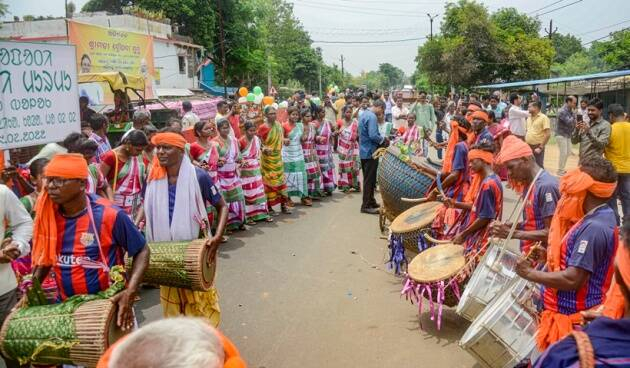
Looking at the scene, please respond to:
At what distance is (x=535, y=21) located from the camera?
42.3 metres

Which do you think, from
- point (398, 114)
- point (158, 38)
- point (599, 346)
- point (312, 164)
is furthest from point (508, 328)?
point (158, 38)

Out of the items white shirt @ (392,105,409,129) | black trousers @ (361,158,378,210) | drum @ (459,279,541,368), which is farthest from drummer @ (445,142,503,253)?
white shirt @ (392,105,409,129)

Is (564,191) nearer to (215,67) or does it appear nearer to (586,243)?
(586,243)

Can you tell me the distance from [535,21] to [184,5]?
1082 inches

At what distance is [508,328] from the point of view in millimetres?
3072

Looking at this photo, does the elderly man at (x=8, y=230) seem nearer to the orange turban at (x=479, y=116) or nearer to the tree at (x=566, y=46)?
the orange turban at (x=479, y=116)

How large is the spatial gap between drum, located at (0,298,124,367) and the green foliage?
35153mm

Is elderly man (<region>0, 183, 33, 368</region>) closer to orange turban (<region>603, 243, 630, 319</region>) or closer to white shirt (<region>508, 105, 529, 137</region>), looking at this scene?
orange turban (<region>603, 243, 630, 319</region>)

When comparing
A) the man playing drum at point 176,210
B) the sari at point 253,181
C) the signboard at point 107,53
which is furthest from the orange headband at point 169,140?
the signboard at point 107,53

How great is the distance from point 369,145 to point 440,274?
5.13 meters

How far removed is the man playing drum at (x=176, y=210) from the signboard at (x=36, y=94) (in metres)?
2.69

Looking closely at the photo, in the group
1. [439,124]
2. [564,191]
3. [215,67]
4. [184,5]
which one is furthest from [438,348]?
[215,67]

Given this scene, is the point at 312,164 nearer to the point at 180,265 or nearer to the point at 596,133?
the point at 596,133

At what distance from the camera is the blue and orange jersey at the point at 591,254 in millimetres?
2553
